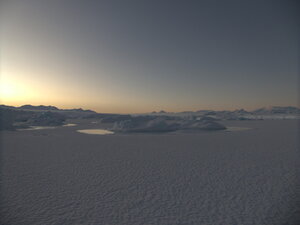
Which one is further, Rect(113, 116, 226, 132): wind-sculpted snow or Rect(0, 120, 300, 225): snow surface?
Rect(113, 116, 226, 132): wind-sculpted snow

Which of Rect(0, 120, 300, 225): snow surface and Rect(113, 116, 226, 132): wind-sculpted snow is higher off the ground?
Rect(113, 116, 226, 132): wind-sculpted snow

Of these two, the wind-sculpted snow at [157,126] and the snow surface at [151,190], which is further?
the wind-sculpted snow at [157,126]

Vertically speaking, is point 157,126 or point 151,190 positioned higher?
point 157,126

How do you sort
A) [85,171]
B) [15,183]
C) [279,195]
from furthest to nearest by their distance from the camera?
1. [85,171]
2. [15,183]
3. [279,195]

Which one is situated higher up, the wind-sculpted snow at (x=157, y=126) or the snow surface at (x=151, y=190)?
the wind-sculpted snow at (x=157, y=126)

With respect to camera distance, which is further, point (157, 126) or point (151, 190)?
point (157, 126)

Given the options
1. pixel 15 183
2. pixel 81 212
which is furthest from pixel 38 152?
pixel 81 212

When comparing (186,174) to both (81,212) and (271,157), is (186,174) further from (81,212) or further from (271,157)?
(271,157)

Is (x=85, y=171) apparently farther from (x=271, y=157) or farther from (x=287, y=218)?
(x=271, y=157)

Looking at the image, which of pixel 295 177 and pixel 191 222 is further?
pixel 295 177

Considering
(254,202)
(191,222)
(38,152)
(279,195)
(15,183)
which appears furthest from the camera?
(38,152)
